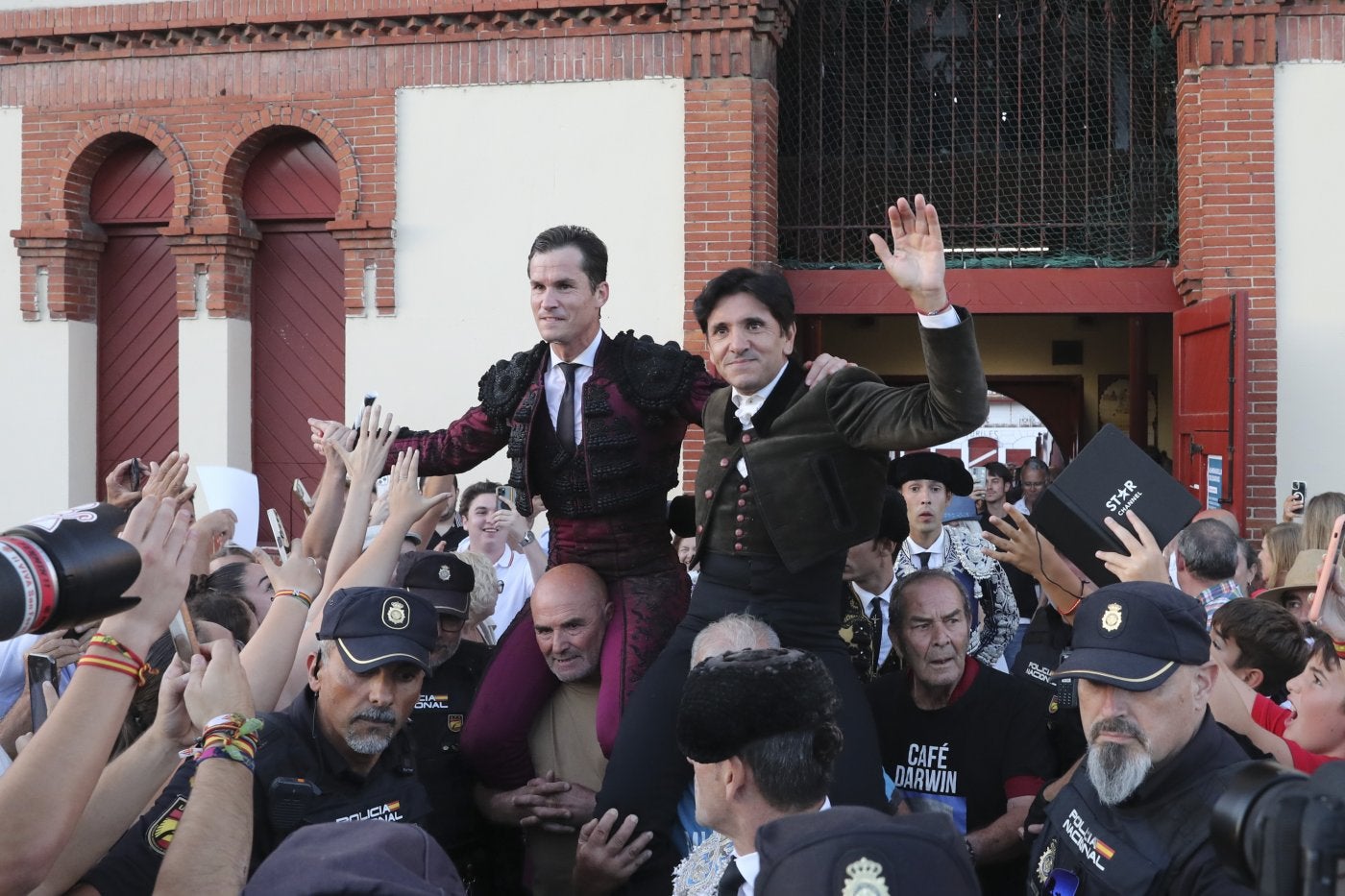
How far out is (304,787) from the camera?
341cm

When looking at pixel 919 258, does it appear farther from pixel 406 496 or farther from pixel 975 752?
pixel 406 496

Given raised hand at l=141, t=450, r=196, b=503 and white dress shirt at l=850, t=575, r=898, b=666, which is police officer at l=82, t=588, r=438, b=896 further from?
white dress shirt at l=850, t=575, r=898, b=666

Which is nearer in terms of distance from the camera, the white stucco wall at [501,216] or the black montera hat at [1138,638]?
the black montera hat at [1138,638]

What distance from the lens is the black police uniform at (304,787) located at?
314 cm

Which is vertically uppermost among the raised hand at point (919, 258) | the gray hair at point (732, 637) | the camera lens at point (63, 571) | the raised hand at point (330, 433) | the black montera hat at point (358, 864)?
the raised hand at point (919, 258)

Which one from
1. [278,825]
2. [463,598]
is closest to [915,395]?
[278,825]

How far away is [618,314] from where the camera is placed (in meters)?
10.0

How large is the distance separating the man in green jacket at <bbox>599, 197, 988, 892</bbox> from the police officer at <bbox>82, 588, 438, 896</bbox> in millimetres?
604

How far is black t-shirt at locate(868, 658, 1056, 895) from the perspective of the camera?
4.22 metres

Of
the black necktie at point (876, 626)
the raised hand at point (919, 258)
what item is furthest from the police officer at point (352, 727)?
the black necktie at point (876, 626)

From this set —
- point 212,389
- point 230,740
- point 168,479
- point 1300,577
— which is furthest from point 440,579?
point 212,389

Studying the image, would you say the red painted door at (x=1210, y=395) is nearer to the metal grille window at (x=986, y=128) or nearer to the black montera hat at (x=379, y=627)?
the metal grille window at (x=986, y=128)

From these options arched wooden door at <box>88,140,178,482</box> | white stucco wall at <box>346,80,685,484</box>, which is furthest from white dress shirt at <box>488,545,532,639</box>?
arched wooden door at <box>88,140,178,482</box>

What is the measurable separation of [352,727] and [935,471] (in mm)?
3774
